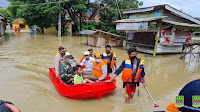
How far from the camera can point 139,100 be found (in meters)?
5.09

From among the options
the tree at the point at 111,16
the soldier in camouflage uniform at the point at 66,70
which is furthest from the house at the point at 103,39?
the soldier in camouflage uniform at the point at 66,70

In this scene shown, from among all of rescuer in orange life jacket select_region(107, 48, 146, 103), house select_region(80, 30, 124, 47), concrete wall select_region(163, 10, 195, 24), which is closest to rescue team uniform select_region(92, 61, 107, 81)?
rescuer in orange life jacket select_region(107, 48, 146, 103)

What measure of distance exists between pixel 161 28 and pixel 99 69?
797cm

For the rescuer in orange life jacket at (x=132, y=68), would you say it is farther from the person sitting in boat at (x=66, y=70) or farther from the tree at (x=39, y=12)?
the tree at (x=39, y=12)

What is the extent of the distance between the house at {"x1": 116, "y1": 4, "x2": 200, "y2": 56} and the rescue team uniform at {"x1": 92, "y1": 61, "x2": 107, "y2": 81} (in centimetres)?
667

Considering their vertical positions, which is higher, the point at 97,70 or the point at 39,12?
the point at 39,12

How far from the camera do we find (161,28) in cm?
1141

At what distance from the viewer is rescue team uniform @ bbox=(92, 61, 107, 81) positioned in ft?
16.2

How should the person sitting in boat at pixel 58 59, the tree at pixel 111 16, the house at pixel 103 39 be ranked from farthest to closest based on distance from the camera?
the tree at pixel 111 16
the house at pixel 103 39
the person sitting in boat at pixel 58 59

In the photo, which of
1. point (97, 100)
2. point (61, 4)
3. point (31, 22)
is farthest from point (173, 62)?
point (31, 22)

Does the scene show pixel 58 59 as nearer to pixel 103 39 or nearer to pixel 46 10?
pixel 103 39

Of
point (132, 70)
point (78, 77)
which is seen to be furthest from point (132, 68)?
point (78, 77)

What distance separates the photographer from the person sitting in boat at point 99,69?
4.92 meters

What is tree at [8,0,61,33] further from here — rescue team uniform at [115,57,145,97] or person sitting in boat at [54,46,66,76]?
rescue team uniform at [115,57,145,97]
